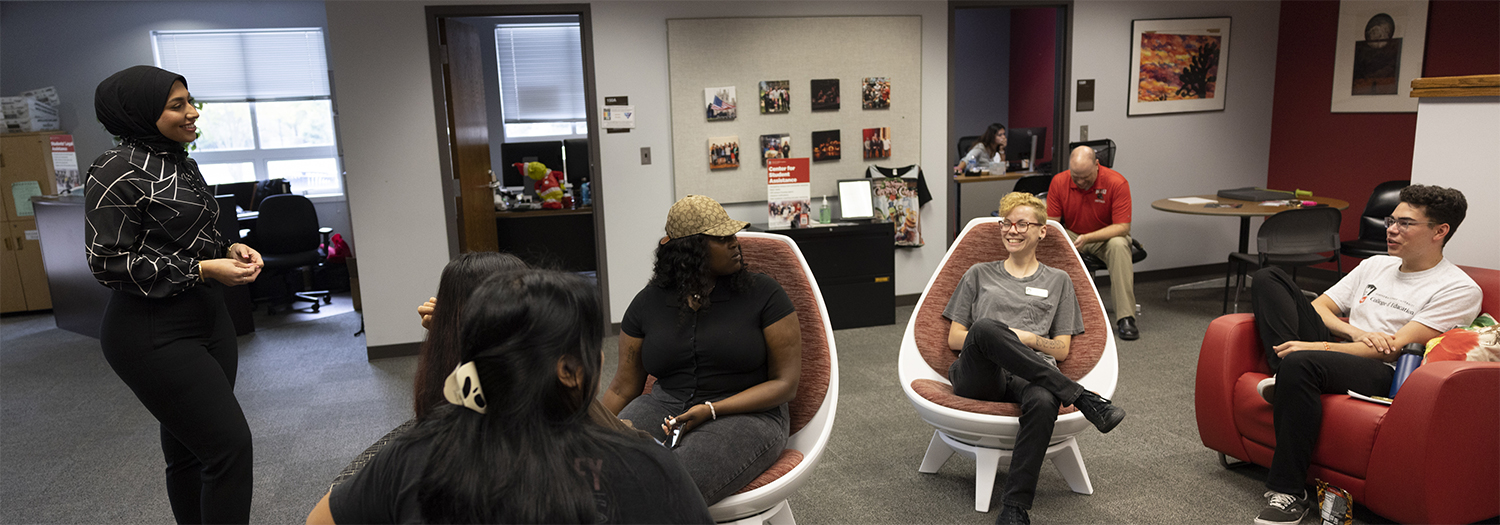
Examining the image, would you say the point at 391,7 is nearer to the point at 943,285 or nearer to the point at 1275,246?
the point at 943,285

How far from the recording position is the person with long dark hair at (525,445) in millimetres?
1059

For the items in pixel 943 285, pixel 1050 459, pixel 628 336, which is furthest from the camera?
pixel 943 285

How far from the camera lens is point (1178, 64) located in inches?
235

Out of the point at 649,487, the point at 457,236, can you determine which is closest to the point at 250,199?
the point at 457,236

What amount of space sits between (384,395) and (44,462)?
1335mm

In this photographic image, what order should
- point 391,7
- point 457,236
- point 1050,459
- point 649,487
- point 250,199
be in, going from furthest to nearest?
point 250,199, point 457,236, point 391,7, point 1050,459, point 649,487

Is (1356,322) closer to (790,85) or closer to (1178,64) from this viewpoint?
(790,85)

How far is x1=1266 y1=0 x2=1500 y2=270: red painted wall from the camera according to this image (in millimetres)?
5242

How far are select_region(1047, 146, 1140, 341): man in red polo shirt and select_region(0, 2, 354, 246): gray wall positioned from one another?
576 cm

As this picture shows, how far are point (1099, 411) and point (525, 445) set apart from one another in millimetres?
1948

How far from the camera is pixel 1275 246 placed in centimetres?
489

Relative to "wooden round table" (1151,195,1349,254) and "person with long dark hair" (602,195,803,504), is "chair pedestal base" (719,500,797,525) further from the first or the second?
"wooden round table" (1151,195,1349,254)

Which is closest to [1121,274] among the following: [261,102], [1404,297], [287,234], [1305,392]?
[1404,297]

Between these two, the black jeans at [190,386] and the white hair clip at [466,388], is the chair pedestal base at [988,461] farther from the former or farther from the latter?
the black jeans at [190,386]
